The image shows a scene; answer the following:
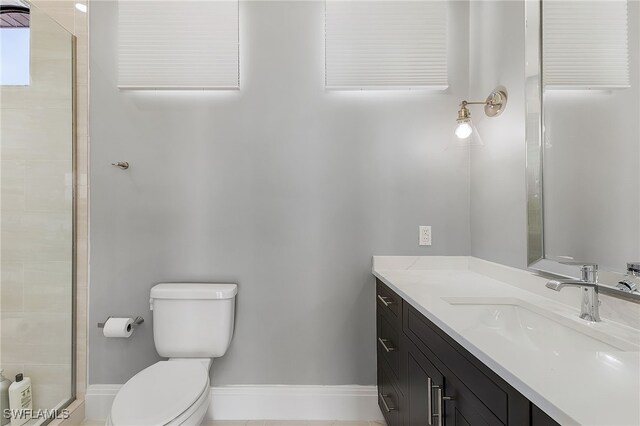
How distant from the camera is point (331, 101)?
72.3 inches

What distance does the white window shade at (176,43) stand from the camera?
1782 millimetres

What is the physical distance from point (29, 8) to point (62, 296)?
1496 mm

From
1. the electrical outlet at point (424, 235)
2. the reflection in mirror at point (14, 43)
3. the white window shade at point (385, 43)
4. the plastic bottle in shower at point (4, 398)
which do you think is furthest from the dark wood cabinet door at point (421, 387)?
the reflection in mirror at point (14, 43)

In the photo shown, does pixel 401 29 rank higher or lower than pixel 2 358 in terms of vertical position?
higher

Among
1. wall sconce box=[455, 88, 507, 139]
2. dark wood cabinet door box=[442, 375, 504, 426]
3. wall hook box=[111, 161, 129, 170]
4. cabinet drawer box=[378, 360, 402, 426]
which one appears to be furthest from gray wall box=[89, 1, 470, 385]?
dark wood cabinet door box=[442, 375, 504, 426]

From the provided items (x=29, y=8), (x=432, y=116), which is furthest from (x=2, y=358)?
(x=432, y=116)

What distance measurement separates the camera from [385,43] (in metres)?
1.79

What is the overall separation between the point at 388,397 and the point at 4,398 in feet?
6.09

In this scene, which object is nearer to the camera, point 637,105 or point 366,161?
point 637,105

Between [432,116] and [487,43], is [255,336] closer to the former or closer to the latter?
[432,116]

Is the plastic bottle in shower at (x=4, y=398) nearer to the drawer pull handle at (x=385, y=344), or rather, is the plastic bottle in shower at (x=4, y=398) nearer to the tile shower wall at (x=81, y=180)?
the tile shower wall at (x=81, y=180)

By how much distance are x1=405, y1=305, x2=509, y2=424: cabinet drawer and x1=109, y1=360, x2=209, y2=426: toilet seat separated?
92 cm

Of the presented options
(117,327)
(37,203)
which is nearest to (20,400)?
(117,327)

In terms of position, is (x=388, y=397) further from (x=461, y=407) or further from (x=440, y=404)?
(x=461, y=407)
